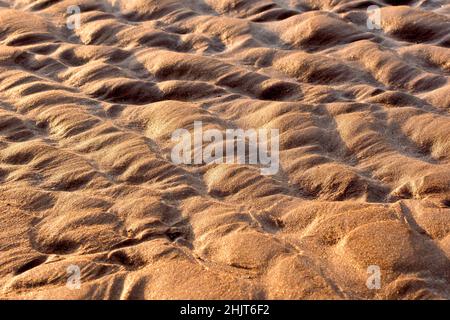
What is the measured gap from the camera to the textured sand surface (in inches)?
62.7

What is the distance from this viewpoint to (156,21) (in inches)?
127

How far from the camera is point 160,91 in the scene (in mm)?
2592

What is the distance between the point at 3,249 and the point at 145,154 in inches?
23.4

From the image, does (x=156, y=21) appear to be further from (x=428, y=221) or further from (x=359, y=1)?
(x=428, y=221)

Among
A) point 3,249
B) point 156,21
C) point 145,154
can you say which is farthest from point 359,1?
point 3,249

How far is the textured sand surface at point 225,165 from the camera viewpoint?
62.7 inches

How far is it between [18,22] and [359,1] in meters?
1.74

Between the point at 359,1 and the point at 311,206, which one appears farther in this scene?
the point at 359,1

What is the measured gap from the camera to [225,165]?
2070mm

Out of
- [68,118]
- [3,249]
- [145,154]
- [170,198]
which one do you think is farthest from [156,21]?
[3,249]
